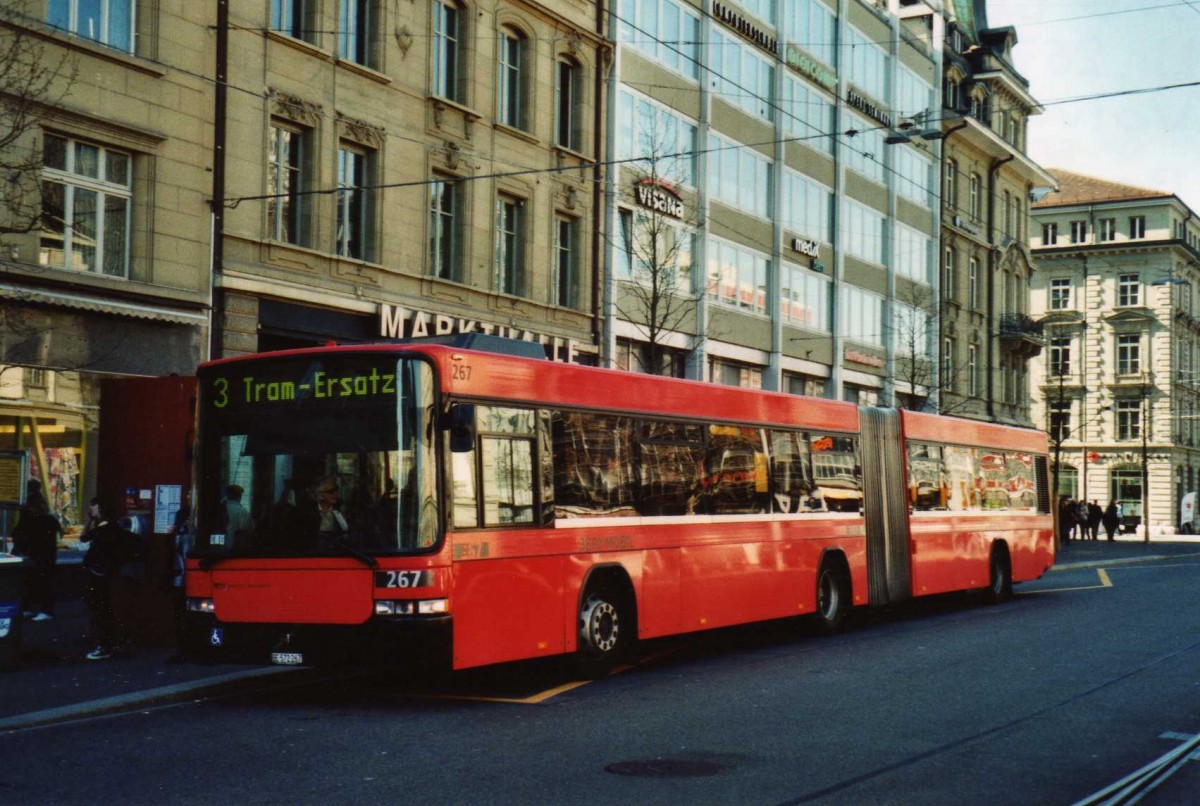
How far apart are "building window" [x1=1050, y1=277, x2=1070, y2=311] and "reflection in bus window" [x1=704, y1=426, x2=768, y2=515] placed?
75.1 m

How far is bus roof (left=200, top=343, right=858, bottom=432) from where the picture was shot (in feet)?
37.3

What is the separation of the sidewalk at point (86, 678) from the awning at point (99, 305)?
4.37m

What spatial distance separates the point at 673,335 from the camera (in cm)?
3334

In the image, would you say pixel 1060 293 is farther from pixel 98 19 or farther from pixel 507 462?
pixel 507 462

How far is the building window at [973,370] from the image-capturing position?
178 ft

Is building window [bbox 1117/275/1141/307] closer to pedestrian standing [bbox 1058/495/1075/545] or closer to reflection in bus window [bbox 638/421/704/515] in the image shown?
pedestrian standing [bbox 1058/495/1075/545]

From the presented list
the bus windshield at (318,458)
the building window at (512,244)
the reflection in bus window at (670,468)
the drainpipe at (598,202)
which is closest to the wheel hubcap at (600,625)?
the reflection in bus window at (670,468)

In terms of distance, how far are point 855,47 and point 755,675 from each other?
34.2m

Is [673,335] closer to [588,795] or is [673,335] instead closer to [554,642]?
[554,642]

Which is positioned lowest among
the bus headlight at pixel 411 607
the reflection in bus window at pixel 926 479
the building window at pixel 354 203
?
the bus headlight at pixel 411 607

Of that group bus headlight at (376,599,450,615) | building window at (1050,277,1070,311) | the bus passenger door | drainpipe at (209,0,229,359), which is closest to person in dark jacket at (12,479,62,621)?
drainpipe at (209,0,229,359)

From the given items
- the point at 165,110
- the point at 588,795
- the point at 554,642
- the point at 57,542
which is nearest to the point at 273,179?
the point at 165,110

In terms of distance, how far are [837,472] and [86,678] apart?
9.42m

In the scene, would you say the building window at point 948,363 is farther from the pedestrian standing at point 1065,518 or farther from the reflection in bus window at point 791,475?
the reflection in bus window at point 791,475
